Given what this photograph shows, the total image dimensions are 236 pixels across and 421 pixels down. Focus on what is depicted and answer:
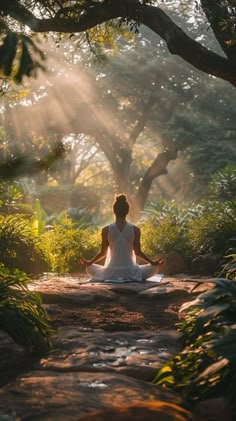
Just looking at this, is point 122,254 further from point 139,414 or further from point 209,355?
point 139,414

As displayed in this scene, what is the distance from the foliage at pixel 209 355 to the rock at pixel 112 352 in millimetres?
206

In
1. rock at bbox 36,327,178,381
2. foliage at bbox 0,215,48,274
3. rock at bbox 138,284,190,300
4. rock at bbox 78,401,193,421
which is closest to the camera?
rock at bbox 78,401,193,421

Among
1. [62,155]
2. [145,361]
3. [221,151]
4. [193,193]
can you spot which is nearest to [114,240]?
[145,361]

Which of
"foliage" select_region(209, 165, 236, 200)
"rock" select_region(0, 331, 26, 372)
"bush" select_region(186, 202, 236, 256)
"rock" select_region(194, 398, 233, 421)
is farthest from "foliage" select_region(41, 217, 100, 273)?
"rock" select_region(194, 398, 233, 421)

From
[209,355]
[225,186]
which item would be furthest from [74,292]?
[225,186]

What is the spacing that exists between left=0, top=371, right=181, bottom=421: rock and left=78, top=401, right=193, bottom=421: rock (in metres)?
0.22

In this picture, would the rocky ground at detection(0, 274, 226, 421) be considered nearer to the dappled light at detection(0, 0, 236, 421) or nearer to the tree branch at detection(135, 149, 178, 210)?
the dappled light at detection(0, 0, 236, 421)

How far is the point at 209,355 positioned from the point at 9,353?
1484mm

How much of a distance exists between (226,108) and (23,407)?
3185 centimetres

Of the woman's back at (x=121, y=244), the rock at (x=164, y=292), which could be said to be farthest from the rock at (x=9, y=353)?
the woman's back at (x=121, y=244)

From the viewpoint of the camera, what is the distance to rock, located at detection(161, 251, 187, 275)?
11945 millimetres

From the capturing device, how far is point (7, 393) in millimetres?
3576

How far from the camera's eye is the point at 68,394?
350 centimetres

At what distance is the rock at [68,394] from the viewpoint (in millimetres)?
3236
